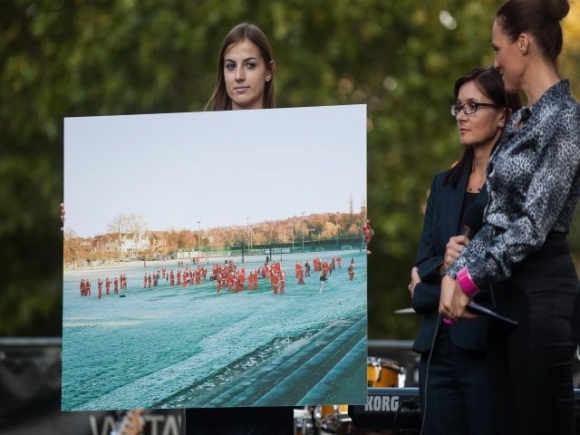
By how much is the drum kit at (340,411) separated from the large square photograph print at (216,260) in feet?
10.2

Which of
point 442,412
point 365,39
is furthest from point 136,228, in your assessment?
point 365,39

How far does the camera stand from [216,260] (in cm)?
547

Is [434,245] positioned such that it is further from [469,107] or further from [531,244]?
[531,244]

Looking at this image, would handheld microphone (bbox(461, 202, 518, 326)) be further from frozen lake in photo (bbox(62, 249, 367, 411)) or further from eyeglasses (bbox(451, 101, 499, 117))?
eyeglasses (bbox(451, 101, 499, 117))

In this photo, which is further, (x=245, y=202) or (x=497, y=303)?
(x=245, y=202)

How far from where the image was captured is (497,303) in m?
4.81

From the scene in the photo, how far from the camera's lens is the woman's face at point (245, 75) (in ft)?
19.1

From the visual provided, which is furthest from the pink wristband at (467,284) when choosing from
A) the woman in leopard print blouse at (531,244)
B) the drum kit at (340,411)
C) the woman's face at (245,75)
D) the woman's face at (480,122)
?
the drum kit at (340,411)

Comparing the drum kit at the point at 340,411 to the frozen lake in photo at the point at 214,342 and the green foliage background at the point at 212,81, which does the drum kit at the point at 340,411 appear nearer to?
the frozen lake in photo at the point at 214,342

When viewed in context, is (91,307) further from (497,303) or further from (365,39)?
(365,39)

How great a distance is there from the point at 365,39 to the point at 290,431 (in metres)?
11.7

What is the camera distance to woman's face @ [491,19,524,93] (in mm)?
4863

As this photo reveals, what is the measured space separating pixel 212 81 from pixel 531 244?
39.6 ft

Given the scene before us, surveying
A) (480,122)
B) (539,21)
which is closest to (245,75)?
(480,122)
